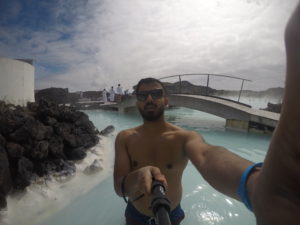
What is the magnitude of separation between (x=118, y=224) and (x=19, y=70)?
834 centimetres

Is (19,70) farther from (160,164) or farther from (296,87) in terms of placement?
(296,87)

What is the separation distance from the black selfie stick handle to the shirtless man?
7cm

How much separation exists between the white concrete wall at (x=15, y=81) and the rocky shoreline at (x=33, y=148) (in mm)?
2851

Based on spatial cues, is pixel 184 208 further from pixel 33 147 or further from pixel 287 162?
pixel 287 162

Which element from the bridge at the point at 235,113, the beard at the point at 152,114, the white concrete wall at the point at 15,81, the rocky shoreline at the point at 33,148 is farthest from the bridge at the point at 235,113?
the white concrete wall at the point at 15,81

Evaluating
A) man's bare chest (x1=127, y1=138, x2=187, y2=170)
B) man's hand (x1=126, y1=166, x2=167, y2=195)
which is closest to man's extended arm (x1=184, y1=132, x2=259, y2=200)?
man's hand (x1=126, y1=166, x2=167, y2=195)

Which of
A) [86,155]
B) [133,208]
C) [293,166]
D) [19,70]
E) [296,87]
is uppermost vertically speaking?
[19,70]

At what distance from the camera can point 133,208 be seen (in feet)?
7.11

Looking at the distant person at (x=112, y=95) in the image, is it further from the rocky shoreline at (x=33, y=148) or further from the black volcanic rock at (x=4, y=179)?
the black volcanic rock at (x=4, y=179)

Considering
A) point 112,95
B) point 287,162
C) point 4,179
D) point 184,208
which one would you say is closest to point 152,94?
point 287,162

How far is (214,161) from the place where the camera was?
117cm

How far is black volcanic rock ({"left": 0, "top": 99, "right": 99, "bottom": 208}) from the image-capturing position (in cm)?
349

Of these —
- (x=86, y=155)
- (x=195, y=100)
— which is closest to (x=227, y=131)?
(x=195, y=100)

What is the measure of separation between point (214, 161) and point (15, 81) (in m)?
9.50
